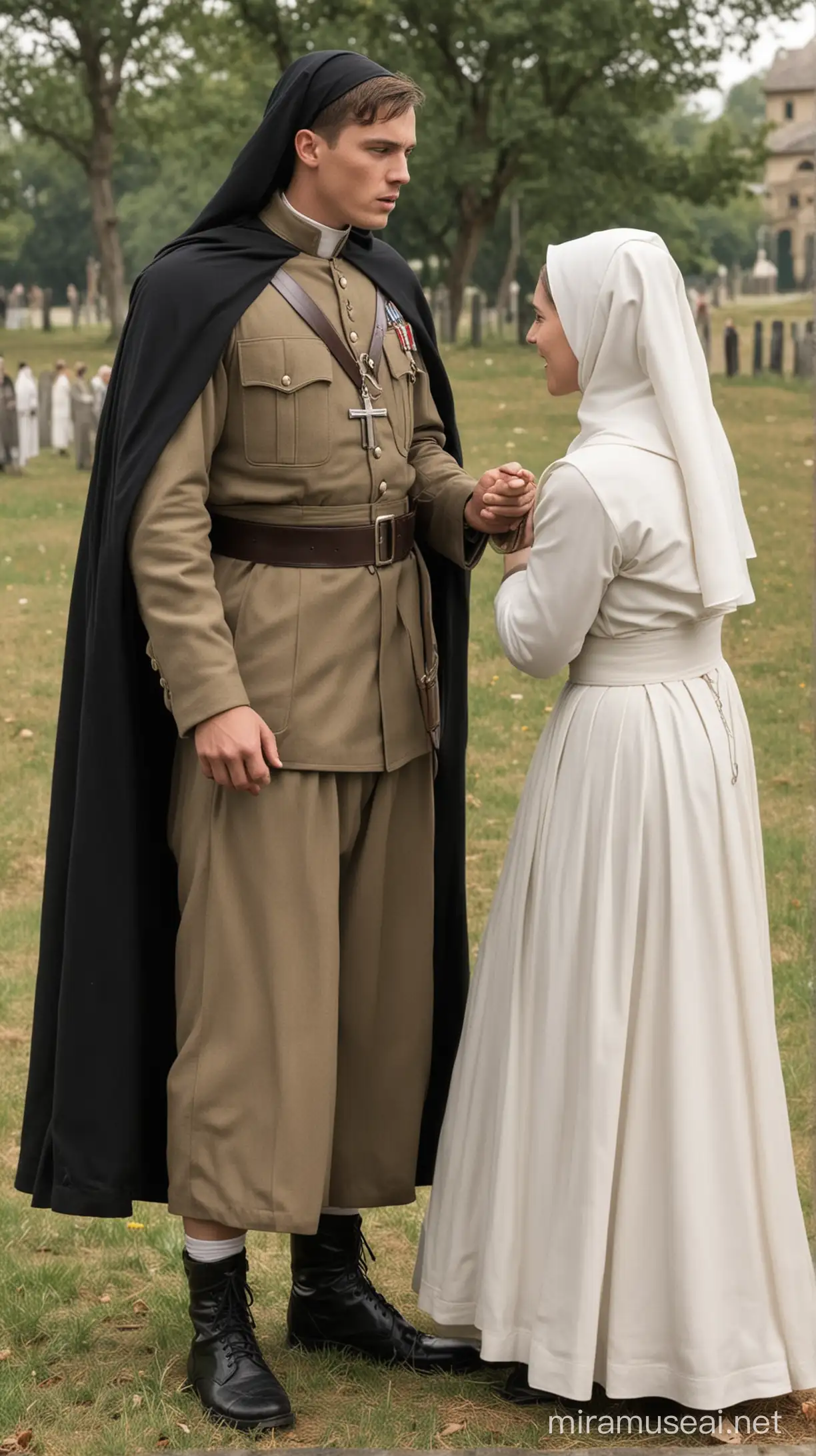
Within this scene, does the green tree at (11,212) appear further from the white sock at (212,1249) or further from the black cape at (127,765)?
the white sock at (212,1249)

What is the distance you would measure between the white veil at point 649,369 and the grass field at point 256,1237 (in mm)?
1807

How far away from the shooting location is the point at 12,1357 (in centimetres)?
415

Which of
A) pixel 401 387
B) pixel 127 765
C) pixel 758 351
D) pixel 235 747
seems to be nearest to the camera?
pixel 235 747

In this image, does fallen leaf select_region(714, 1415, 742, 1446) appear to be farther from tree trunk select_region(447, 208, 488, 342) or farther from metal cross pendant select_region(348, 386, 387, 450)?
tree trunk select_region(447, 208, 488, 342)

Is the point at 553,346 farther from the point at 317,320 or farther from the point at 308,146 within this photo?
the point at 308,146

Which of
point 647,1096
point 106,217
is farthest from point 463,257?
point 647,1096

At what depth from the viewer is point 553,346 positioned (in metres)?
3.62

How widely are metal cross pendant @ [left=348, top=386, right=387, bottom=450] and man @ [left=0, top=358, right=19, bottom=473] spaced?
19550 millimetres

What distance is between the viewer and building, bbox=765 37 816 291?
8375cm

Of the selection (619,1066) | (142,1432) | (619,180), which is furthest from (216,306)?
(619,180)

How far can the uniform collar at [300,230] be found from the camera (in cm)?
382

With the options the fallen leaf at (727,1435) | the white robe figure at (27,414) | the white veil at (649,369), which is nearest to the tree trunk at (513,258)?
the white robe figure at (27,414)

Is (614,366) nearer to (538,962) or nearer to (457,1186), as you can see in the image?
(538,962)

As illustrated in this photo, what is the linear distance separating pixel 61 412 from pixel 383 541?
2202cm
